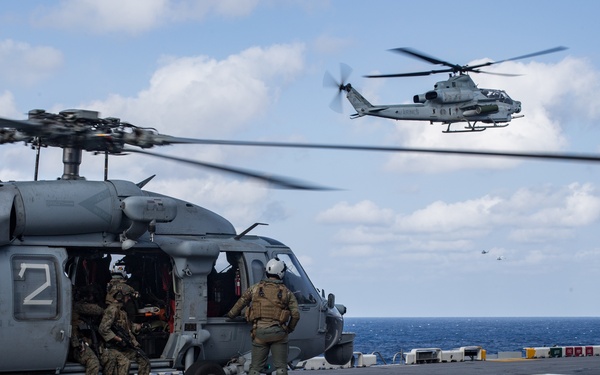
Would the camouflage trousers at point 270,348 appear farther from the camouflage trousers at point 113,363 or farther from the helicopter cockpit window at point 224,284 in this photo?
the camouflage trousers at point 113,363

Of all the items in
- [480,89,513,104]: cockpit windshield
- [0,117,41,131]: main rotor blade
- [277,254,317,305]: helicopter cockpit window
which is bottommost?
[277,254,317,305]: helicopter cockpit window

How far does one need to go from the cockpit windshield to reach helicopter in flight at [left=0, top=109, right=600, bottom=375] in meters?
33.4

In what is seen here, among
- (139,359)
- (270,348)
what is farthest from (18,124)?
(270,348)

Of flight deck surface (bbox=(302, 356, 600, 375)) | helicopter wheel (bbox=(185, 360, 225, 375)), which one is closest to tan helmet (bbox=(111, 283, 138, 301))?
helicopter wheel (bbox=(185, 360, 225, 375))

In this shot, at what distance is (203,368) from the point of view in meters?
11.3

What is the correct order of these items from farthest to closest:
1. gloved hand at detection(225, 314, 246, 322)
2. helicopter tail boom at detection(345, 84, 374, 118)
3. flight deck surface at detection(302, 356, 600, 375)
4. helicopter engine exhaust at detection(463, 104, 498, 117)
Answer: helicopter tail boom at detection(345, 84, 374, 118) → helicopter engine exhaust at detection(463, 104, 498, 117) → flight deck surface at detection(302, 356, 600, 375) → gloved hand at detection(225, 314, 246, 322)

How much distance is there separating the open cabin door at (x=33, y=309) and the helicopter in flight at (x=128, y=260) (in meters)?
0.01

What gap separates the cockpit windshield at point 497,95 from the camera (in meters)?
Result: 44.3

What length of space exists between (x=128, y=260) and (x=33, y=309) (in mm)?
1808

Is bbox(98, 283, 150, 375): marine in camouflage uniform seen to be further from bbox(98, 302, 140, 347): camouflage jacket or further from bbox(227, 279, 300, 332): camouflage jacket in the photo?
bbox(227, 279, 300, 332): camouflage jacket

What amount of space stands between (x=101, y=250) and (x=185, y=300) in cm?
126

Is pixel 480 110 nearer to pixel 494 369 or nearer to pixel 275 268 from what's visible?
pixel 494 369

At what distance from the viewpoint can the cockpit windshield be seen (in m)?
44.3

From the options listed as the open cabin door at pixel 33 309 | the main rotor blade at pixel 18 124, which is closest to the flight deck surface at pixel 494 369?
the open cabin door at pixel 33 309
